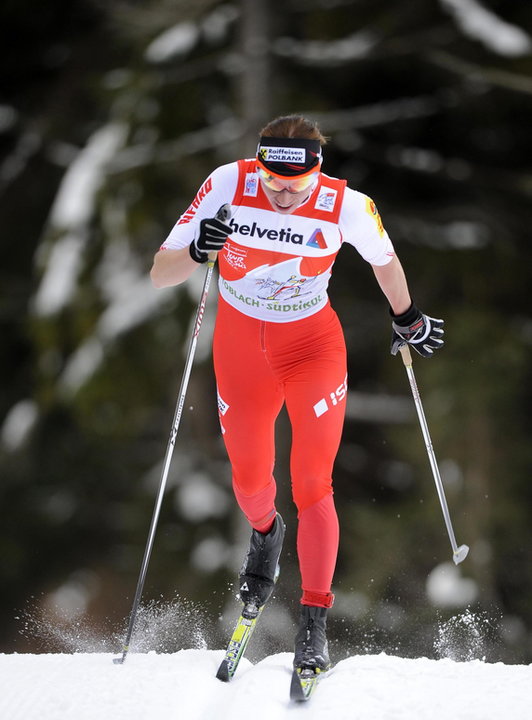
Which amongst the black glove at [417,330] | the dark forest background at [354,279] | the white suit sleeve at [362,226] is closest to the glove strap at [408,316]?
the black glove at [417,330]

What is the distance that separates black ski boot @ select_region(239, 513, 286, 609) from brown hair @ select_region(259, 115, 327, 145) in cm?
171

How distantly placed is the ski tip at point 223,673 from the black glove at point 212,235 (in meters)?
1.73

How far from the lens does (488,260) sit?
36.4 ft

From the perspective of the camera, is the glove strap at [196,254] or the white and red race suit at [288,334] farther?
the white and red race suit at [288,334]

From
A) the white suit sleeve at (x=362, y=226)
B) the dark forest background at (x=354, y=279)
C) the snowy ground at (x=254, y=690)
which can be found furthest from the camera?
the dark forest background at (x=354, y=279)

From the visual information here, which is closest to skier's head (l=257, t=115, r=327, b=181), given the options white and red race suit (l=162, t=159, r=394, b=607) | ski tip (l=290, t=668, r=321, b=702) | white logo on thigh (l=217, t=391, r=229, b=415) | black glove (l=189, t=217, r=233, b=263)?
white and red race suit (l=162, t=159, r=394, b=607)

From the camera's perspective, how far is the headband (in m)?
3.75

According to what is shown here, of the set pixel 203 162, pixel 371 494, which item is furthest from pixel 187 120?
pixel 371 494

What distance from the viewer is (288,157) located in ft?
12.3

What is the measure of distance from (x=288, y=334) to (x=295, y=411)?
1.10ft

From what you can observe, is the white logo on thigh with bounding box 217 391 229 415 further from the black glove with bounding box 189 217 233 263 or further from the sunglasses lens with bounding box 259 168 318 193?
the sunglasses lens with bounding box 259 168 318 193

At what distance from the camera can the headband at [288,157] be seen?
375cm

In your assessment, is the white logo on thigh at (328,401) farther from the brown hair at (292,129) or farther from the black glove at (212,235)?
the brown hair at (292,129)

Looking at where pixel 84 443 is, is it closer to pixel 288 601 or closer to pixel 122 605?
pixel 122 605
